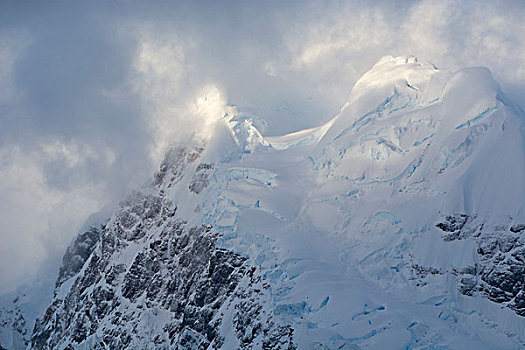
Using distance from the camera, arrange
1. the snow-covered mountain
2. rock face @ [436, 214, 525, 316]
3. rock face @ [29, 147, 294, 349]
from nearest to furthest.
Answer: rock face @ [436, 214, 525, 316]
the snow-covered mountain
rock face @ [29, 147, 294, 349]

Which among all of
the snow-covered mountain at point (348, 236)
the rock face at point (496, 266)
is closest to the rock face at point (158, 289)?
the snow-covered mountain at point (348, 236)

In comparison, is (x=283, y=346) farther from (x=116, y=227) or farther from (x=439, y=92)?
(x=116, y=227)

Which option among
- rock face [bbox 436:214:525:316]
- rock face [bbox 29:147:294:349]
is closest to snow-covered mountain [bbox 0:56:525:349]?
rock face [bbox 436:214:525:316]

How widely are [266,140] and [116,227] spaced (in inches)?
1810

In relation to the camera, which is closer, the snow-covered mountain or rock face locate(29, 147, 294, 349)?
the snow-covered mountain

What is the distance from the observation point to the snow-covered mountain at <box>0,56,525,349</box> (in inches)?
3445

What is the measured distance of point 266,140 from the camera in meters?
145

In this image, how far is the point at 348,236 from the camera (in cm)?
10456

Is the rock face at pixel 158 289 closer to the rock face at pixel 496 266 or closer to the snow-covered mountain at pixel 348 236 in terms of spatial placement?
the snow-covered mountain at pixel 348 236

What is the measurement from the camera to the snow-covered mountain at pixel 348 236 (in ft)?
287

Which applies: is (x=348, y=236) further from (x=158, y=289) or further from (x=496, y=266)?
(x=158, y=289)

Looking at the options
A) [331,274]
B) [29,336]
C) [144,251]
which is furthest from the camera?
[29,336]

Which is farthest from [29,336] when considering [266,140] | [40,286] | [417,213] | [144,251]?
[417,213]

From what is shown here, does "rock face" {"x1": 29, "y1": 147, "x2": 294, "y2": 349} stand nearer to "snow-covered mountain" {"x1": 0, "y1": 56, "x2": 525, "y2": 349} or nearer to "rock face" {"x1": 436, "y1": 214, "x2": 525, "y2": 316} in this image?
"snow-covered mountain" {"x1": 0, "y1": 56, "x2": 525, "y2": 349}
